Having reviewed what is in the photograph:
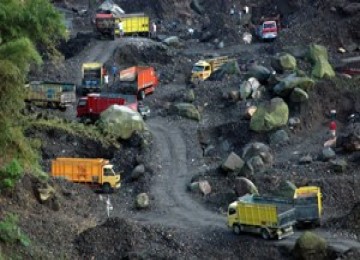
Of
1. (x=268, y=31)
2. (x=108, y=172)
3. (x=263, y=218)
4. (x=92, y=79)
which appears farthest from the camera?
(x=268, y=31)

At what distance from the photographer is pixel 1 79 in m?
29.5

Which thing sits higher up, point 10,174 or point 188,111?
point 188,111

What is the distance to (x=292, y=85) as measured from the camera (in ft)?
156

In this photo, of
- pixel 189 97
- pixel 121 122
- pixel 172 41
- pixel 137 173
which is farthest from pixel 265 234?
pixel 172 41

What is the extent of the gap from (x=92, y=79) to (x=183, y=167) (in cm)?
1557

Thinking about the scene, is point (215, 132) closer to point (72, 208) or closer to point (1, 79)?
point (72, 208)

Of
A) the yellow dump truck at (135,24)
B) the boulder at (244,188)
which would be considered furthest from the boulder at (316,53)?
the yellow dump truck at (135,24)

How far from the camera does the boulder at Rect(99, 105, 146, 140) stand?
144 feet

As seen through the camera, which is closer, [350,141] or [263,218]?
[263,218]

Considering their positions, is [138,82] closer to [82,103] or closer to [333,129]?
[82,103]

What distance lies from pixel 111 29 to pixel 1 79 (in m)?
37.2

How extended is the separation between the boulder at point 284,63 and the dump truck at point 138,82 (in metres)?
6.59

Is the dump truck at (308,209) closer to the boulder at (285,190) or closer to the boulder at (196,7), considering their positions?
the boulder at (285,190)

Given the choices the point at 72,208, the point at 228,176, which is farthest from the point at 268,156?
the point at 72,208
